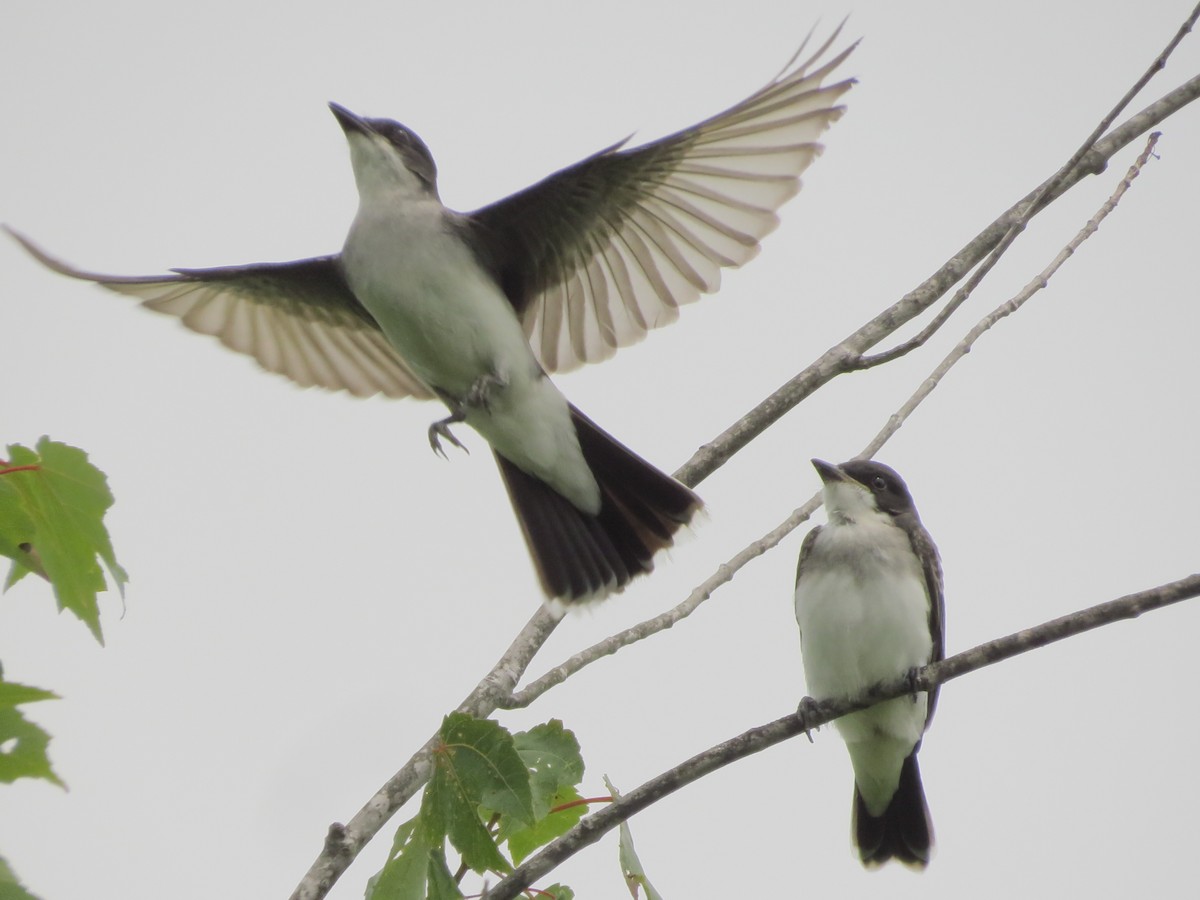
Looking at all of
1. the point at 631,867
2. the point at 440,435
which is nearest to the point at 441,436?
the point at 440,435

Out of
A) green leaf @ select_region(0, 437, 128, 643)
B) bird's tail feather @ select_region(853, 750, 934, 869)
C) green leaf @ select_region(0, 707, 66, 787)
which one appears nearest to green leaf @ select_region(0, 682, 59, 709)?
green leaf @ select_region(0, 707, 66, 787)

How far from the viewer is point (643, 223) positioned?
5398 millimetres

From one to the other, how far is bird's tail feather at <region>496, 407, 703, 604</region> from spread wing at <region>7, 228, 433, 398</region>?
35.5 inches

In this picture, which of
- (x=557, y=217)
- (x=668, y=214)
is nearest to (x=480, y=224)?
(x=557, y=217)

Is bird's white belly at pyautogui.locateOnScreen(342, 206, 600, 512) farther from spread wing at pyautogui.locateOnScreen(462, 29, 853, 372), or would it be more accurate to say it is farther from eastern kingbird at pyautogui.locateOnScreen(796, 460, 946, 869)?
eastern kingbird at pyautogui.locateOnScreen(796, 460, 946, 869)

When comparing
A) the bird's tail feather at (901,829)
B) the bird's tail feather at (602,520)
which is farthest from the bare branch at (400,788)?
the bird's tail feather at (901,829)

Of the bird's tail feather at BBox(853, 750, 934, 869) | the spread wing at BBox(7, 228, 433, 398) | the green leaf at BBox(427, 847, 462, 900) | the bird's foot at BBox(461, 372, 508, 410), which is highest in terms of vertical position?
the spread wing at BBox(7, 228, 433, 398)

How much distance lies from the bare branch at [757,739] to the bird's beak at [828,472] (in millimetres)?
2691

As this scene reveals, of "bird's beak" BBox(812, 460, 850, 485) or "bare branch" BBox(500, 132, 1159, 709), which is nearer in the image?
"bare branch" BBox(500, 132, 1159, 709)

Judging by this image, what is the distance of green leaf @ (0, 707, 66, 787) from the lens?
7.57 ft

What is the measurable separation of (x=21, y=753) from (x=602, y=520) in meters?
3.42

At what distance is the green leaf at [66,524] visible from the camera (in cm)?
271

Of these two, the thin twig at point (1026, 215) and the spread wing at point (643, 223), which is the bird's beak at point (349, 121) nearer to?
the spread wing at point (643, 223)

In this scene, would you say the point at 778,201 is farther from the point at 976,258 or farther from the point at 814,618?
the point at 814,618
